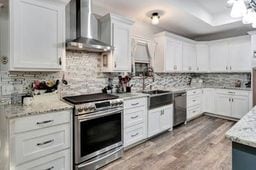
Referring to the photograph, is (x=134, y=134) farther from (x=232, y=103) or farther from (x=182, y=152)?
(x=232, y=103)

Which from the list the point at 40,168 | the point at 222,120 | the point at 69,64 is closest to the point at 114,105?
the point at 69,64

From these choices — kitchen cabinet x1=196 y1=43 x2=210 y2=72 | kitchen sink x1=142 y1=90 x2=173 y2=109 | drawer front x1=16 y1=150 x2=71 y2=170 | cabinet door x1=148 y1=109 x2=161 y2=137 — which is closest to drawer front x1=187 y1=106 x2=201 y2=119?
kitchen sink x1=142 y1=90 x2=173 y2=109

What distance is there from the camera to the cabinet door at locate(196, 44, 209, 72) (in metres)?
5.15

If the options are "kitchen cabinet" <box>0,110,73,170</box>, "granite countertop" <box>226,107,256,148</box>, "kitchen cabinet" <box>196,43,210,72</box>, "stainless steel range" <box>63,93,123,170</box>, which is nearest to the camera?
"granite countertop" <box>226,107,256,148</box>

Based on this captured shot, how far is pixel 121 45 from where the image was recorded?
3.06 metres

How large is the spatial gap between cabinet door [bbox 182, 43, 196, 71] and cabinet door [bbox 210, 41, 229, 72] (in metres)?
0.53

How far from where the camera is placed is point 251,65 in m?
4.20

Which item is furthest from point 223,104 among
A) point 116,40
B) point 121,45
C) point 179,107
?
point 116,40

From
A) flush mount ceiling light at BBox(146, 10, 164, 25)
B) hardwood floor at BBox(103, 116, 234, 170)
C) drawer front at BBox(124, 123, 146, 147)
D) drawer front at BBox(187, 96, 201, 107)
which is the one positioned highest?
flush mount ceiling light at BBox(146, 10, 164, 25)

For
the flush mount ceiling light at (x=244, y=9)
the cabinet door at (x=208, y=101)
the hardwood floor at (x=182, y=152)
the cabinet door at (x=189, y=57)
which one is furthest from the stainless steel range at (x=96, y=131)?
the cabinet door at (x=208, y=101)

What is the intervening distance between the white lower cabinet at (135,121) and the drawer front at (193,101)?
1.85 meters

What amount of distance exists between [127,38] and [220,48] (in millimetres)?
3244

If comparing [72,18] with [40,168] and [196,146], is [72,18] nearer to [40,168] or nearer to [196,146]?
[40,168]

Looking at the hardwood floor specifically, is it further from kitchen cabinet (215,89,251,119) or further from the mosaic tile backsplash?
the mosaic tile backsplash
